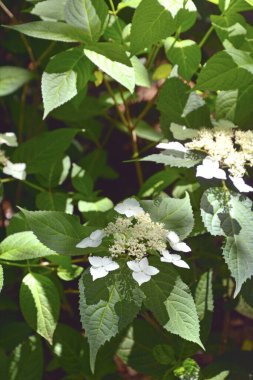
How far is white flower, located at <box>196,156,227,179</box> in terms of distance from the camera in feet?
3.63

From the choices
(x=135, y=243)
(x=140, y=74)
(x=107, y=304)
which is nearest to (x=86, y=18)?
(x=140, y=74)

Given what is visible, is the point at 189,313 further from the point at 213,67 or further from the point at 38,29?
the point at 38,29

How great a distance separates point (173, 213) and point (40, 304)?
39 cm

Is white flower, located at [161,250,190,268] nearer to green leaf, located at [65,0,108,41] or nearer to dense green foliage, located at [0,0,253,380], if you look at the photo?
dense green foliage, located at [0,0,253,380]

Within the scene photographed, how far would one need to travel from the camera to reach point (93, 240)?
1081 millimetres

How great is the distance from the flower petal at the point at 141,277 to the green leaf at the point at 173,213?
0.14 m

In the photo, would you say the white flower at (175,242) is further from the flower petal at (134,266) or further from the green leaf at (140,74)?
the green leaf at (140,74)

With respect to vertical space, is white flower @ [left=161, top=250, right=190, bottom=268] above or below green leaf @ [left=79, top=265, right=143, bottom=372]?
above

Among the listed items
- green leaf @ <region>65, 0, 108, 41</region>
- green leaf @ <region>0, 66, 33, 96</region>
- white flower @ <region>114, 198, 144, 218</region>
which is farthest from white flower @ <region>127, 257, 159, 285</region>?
green leaf @ <region>0, 66, 33, 96</region>

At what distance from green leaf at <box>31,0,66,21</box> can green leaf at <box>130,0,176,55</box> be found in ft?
0.73

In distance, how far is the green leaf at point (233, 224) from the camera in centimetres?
109

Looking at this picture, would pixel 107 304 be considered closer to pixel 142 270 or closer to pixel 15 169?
pixel 142 270

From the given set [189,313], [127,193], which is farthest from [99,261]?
[127,193]

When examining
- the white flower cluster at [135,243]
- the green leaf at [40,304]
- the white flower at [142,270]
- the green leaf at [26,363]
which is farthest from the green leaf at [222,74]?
the green leaf at [26,363]
